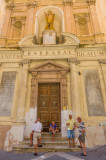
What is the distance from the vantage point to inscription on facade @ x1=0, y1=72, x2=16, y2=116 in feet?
25.1

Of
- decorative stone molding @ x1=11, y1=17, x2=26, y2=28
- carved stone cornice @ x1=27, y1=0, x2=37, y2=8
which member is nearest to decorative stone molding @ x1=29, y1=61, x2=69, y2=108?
decorative stone molding @ x1=11, y1=17, x2=26, y2=28

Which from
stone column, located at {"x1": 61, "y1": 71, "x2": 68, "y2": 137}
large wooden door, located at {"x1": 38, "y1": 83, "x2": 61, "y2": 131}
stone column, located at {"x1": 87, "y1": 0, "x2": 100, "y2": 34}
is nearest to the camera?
stone column, located at {"x1": 61, "y1": 71, "x2": 68, "y2": 137}

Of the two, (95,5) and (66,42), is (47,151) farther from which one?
(95,5)

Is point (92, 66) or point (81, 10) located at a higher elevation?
point (81, 10)

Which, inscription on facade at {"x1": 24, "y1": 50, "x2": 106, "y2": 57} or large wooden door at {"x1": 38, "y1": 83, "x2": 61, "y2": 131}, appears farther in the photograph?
inscription on facade at {"x1": 24, "y1": 50, "x2": 106, "y2": 57}

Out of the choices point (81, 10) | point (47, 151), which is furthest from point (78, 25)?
point (47, 151)

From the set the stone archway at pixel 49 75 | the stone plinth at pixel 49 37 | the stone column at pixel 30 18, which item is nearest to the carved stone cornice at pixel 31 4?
the stone column at pixel 30 18

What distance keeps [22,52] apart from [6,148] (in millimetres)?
6495

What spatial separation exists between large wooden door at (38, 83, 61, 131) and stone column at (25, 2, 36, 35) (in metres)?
5.53

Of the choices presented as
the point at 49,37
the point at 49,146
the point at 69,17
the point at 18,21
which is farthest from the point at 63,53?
the point at 18,21

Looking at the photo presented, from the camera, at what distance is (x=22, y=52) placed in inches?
362

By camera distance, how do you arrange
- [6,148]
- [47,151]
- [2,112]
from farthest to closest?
[2,112] < [6,148] < [47,151]

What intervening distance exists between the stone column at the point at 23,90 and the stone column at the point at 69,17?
5071 mm

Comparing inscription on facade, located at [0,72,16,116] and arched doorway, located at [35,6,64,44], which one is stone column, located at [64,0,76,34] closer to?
arched doorway, located at [35,6,64,44]
